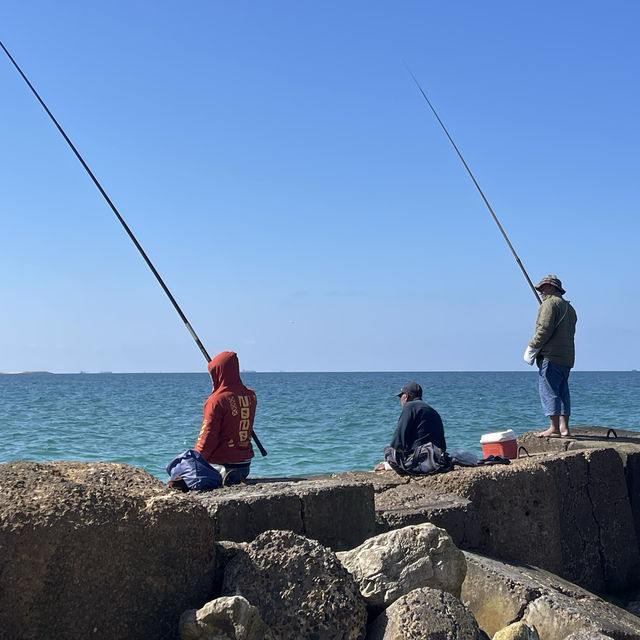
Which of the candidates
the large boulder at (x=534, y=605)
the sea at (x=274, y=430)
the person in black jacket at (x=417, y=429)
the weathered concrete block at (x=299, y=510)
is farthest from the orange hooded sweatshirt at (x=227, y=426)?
the sea at (x=274, y=430)

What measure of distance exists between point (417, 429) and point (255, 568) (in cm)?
277

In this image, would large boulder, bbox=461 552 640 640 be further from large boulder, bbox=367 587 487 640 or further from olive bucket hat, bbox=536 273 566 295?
olive bucket hat, bbox=536 273 566 295

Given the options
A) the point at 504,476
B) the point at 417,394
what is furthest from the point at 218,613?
the point at 417,394

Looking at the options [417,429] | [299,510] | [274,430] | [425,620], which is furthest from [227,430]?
[274,430]

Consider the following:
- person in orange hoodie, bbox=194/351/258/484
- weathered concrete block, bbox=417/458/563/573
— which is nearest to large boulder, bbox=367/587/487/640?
weathered concrete block, bbox=417/458/563/573

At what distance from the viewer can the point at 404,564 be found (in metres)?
3.30

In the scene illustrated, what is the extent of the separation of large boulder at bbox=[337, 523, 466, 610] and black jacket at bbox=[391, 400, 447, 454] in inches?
85.7

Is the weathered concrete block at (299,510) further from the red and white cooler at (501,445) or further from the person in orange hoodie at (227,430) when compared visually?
the red and white cooler at (501,445)

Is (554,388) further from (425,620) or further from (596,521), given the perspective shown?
(425,620)

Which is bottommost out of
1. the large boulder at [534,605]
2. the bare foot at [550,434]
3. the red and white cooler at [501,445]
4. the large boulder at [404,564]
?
the large boulder at [534,605]

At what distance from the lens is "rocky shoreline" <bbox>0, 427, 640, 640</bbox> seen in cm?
271

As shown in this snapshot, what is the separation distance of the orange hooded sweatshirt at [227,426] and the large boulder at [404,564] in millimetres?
1618

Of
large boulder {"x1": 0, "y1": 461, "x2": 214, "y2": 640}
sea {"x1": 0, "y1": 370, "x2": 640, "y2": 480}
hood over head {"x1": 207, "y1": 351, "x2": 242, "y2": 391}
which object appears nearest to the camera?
large boulder {"x1": 0, "y1": 461, "x2": 214, "y2": 640}

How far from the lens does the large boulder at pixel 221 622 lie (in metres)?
2.79
